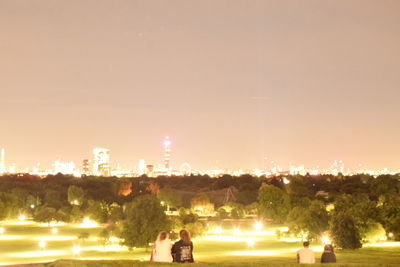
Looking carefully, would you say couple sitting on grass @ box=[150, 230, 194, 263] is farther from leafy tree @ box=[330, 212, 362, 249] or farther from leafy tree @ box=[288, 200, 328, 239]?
leafy tree @ box=[288, 200, 328, 239]

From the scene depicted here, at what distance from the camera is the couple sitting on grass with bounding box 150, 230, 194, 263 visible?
20531 millimetres

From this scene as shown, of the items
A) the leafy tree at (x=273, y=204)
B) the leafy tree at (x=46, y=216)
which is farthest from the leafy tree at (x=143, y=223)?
the leafy tree at (x=273, y=204)

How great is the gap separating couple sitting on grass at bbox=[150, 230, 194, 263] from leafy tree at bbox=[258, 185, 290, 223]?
190 ft

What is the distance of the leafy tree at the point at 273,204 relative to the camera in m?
78.6

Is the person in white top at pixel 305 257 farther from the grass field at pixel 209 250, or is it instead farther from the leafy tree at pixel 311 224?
the leafy tree at pixel 311 224

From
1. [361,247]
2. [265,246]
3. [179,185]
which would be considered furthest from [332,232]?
[179,185]

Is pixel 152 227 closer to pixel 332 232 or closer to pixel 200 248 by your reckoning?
pixel 200 248

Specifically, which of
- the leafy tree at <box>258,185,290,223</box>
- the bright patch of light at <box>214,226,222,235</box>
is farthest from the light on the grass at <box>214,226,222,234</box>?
the leafy tree at <box>258,185,290,223</box>

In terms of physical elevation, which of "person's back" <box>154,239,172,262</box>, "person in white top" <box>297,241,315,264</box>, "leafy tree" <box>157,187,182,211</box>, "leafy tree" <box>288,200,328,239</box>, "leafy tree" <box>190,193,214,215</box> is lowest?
"person in white top" <box>297,241,315,264</box>

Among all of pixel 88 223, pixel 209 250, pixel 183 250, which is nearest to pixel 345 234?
pixel 209 250

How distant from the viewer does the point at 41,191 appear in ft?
383

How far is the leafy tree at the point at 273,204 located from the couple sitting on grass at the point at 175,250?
57800 millimetres

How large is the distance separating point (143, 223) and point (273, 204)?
36926 millimetres

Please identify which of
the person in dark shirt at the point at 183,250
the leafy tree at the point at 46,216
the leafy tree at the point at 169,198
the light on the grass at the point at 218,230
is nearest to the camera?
the person in dark shirt at the point at 183,250
